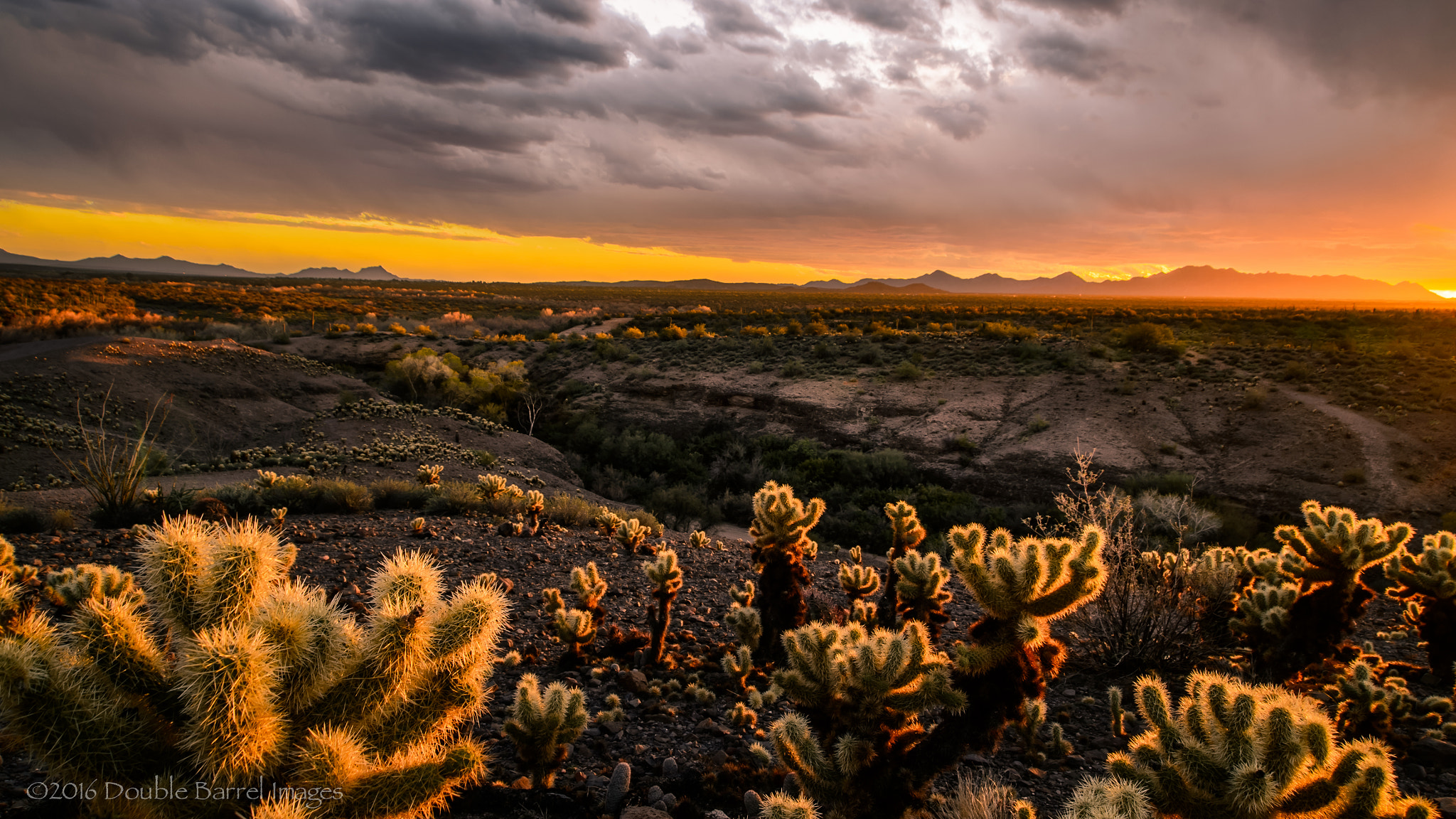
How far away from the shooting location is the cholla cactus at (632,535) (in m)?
8.82

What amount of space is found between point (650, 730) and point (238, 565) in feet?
9.13

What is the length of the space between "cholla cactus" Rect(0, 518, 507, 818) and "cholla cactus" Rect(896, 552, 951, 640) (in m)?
3.11

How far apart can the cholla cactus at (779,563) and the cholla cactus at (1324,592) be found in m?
3.74

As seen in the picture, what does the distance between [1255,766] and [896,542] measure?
379cm

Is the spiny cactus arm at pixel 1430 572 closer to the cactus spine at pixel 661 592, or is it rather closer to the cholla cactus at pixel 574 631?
the cactus spine at pixel 661 592

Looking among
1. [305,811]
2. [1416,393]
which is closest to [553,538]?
[305,811]

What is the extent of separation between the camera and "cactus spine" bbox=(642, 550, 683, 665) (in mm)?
5160

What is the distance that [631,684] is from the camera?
189 inches

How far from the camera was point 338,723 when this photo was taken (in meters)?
2.43

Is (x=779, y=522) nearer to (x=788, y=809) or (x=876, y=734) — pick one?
(x=876, y=734)

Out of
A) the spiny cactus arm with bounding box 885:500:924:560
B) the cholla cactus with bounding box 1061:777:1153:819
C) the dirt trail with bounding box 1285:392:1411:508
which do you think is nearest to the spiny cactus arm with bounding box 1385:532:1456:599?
the spiny cactus arm with bounding box 885:500:924:560

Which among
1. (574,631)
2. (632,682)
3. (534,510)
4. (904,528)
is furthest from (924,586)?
(534,510)

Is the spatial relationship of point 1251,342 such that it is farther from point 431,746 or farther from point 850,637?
point 431,746

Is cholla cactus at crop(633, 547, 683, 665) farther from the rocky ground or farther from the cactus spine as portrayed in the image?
the rocky ground
